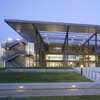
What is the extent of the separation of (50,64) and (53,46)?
16.7 feet

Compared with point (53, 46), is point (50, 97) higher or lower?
lower

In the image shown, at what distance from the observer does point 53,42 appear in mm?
45031

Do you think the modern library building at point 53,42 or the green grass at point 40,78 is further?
the modern library building at point 53,42

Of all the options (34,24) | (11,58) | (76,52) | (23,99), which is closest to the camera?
(23,99)

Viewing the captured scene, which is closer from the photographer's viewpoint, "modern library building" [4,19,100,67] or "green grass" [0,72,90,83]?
"green grass" [0,72,90,83]

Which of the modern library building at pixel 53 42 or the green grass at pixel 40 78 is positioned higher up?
the modern library building at pixel 53 42

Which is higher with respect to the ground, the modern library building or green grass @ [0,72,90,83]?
the modern library building

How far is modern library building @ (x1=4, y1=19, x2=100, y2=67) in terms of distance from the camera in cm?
2733

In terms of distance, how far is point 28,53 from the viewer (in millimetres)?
39594

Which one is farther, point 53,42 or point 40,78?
point 53,42

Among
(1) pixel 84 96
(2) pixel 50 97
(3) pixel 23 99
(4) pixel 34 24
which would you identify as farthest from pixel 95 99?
(4) pixel 34 24

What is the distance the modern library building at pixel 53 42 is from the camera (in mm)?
27328

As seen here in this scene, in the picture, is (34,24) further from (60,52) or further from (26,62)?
(60,52)

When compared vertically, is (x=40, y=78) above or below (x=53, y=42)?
below
